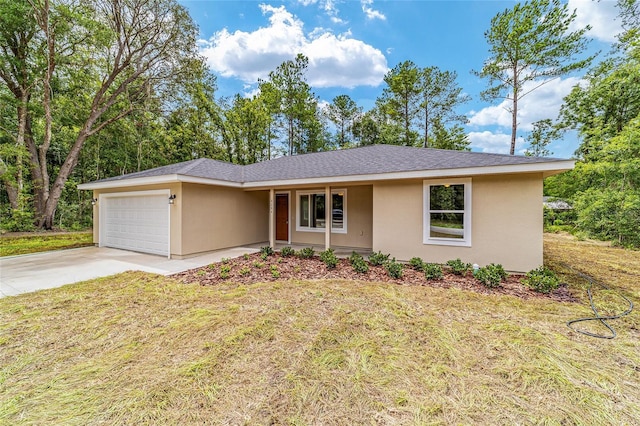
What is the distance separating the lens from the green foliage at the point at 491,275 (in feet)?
16.5

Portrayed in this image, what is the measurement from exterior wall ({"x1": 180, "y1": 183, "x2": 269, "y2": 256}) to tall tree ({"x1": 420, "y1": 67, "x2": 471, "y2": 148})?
16.3m

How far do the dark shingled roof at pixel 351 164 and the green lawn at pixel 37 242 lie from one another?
3382 mm

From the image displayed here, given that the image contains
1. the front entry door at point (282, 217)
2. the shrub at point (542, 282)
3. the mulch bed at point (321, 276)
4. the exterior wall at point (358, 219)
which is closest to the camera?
the shrub at point (542, 282)

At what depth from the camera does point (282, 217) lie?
10586 millimetres

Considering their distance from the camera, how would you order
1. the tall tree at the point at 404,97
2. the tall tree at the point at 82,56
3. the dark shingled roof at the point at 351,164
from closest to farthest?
the dark shingled roof at the point at 351,164
the tall tree at the point at 82,56
the tall tree at the point at 404,97

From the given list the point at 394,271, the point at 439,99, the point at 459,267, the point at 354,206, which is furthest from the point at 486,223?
the point at 439,99

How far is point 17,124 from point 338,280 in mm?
20036

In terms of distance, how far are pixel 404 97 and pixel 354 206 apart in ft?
51.9

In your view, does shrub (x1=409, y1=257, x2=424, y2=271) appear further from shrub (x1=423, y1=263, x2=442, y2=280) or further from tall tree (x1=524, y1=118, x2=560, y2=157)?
tall tree (x1=524, y1=118, x2=560, y2=157)

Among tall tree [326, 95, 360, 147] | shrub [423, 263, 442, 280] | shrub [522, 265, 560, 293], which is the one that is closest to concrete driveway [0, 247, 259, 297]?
shrub [423, 263, 442, 280]

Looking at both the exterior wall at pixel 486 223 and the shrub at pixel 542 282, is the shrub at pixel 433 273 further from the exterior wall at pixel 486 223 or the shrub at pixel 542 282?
the shrub at pixel 542 282

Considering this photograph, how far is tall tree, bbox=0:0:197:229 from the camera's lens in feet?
39.9

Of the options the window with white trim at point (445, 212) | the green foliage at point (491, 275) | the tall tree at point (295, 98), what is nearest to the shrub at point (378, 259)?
the window with white trim at point (445, 212)

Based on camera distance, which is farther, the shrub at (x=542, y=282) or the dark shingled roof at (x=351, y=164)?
the dark shingled roof at (x=351, y=164)
